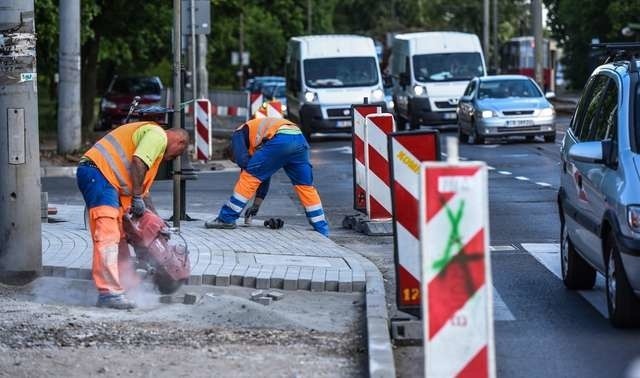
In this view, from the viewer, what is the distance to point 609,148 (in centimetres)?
972

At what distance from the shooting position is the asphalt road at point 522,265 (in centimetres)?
866

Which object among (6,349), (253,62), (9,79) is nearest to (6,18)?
(9,79)

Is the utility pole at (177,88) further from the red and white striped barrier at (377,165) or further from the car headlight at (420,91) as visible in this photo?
the car headlight at (420,91)

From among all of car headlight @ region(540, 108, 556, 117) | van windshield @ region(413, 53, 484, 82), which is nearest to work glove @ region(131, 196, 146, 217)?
car headlight @ region(540, 108, 556, 117)

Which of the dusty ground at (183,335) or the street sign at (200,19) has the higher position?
the street sign at (200,19)

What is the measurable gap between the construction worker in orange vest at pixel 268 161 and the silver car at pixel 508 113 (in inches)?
681

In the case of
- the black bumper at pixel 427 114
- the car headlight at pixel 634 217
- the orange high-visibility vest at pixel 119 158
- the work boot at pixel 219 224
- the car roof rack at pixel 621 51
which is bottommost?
the black bumper at pixel 427 114

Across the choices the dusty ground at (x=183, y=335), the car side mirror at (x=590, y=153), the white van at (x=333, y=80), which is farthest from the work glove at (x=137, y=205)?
the white van at (x=333, y=80)

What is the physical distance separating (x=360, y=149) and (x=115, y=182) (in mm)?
5708

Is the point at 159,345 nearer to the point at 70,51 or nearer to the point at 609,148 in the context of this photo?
the point at 609,148

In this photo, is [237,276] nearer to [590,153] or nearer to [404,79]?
[590,153]

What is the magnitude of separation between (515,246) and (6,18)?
539 cm

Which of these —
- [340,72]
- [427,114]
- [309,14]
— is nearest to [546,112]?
[340,72]

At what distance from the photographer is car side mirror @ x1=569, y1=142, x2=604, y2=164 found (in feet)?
31.8
